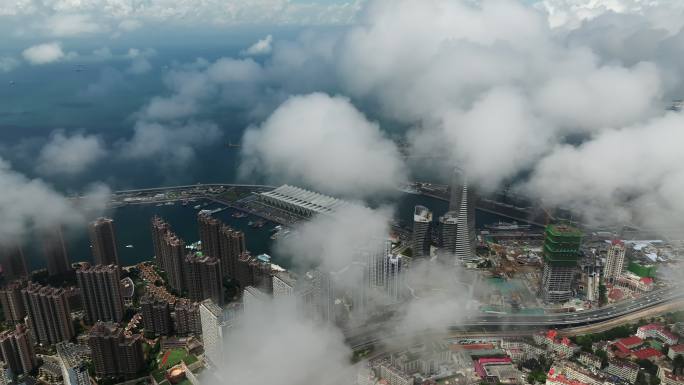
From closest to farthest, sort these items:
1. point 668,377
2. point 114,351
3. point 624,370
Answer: point 668,377 < point 624,370 < point 114,351

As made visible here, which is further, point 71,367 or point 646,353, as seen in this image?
point 646,353

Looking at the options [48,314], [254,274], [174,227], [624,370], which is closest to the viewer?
[624,370]

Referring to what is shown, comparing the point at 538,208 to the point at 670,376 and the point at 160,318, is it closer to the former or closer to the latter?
the point at 670,376

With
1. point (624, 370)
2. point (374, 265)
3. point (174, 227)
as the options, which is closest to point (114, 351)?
point (374, 265)

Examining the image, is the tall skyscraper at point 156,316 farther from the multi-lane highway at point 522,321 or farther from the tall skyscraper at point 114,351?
the multi-lane highway at point 522,321

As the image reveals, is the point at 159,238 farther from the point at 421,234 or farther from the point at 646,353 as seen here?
the point at 646,353

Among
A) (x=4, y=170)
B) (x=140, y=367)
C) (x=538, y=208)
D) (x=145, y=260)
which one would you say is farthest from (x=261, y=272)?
(x=4, y=170)
